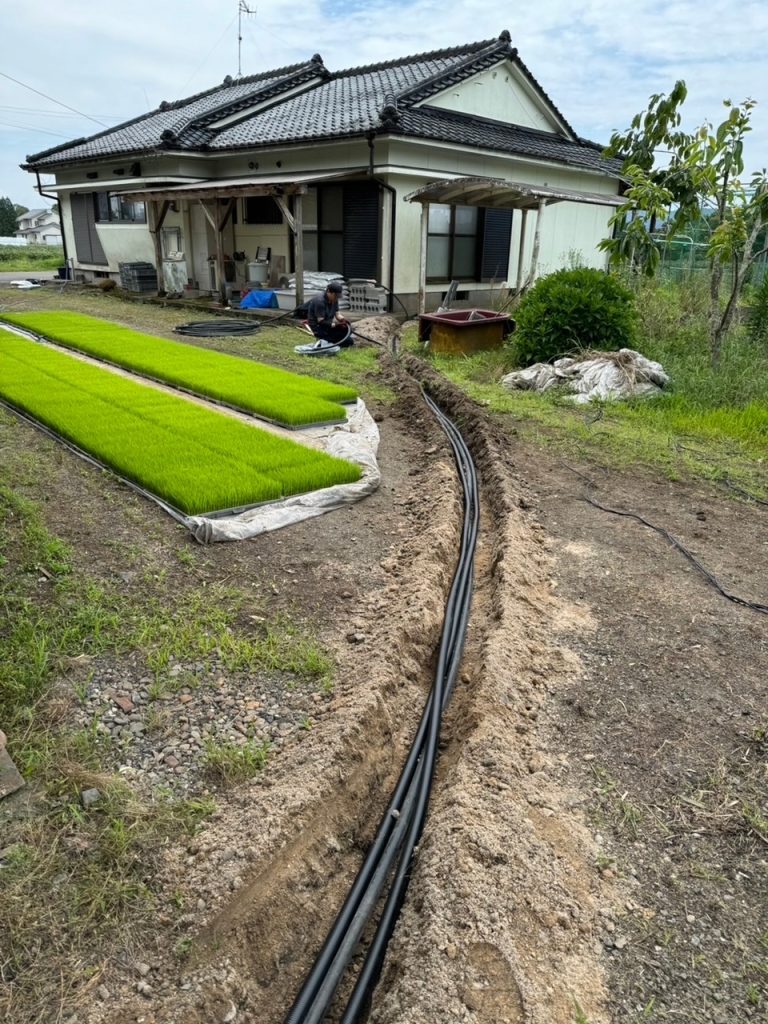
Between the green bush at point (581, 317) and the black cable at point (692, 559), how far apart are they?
4173 mm

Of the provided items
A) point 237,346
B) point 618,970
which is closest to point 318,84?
point 237,346

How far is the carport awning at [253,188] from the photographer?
1176 cm

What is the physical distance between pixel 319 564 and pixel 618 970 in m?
2.44

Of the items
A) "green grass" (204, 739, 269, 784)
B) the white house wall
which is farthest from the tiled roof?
"green grass" (204, 739, 269, 784)

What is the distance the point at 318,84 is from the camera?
17828 mm

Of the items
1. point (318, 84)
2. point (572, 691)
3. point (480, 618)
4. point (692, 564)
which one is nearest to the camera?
point (572, 691)

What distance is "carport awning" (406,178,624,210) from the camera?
35.4 feet

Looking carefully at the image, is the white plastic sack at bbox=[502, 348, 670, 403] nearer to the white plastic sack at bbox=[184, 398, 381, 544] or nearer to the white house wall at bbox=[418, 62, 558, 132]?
the white plastic sack at bbox=[184, 398, 381, 544]

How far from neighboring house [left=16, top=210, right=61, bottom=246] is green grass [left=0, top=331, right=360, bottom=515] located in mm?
79737

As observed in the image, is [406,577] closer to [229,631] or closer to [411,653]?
[411,653]

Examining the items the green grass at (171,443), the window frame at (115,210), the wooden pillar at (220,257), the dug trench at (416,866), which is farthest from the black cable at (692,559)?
the window frame at (115,210)

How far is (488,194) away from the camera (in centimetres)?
1157

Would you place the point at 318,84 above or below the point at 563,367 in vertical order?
above

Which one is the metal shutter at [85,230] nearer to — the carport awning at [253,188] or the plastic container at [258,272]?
the carport awning at [253,188]
